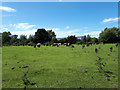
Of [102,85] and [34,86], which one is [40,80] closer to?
[34,86]

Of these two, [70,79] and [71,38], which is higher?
[71,38]

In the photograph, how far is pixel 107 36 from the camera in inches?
2800

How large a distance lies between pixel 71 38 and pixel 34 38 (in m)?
30.9

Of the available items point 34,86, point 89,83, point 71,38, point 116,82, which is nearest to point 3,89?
point 34,86

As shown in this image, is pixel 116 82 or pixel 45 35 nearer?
pixel 116 82

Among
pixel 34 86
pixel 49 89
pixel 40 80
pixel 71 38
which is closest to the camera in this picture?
pixel 49 89

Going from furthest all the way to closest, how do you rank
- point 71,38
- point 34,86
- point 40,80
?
1. point 71,38
2. point 40,80
3. point 34,86

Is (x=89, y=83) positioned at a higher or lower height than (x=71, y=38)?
lower

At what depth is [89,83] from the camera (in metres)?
4.57

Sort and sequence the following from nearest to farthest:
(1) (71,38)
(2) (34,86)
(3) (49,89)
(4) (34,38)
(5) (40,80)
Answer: (3) (49,89) < (2) (34,86) < (5) (40,80) < (1) (71,38) < (4) (34,38)

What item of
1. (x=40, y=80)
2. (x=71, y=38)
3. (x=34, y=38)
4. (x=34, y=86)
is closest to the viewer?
(x=34, y=86)

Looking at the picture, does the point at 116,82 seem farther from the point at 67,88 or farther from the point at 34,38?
the point at 34,38

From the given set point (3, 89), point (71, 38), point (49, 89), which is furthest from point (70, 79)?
point (71, 38)

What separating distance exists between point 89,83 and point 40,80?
2.52 m
